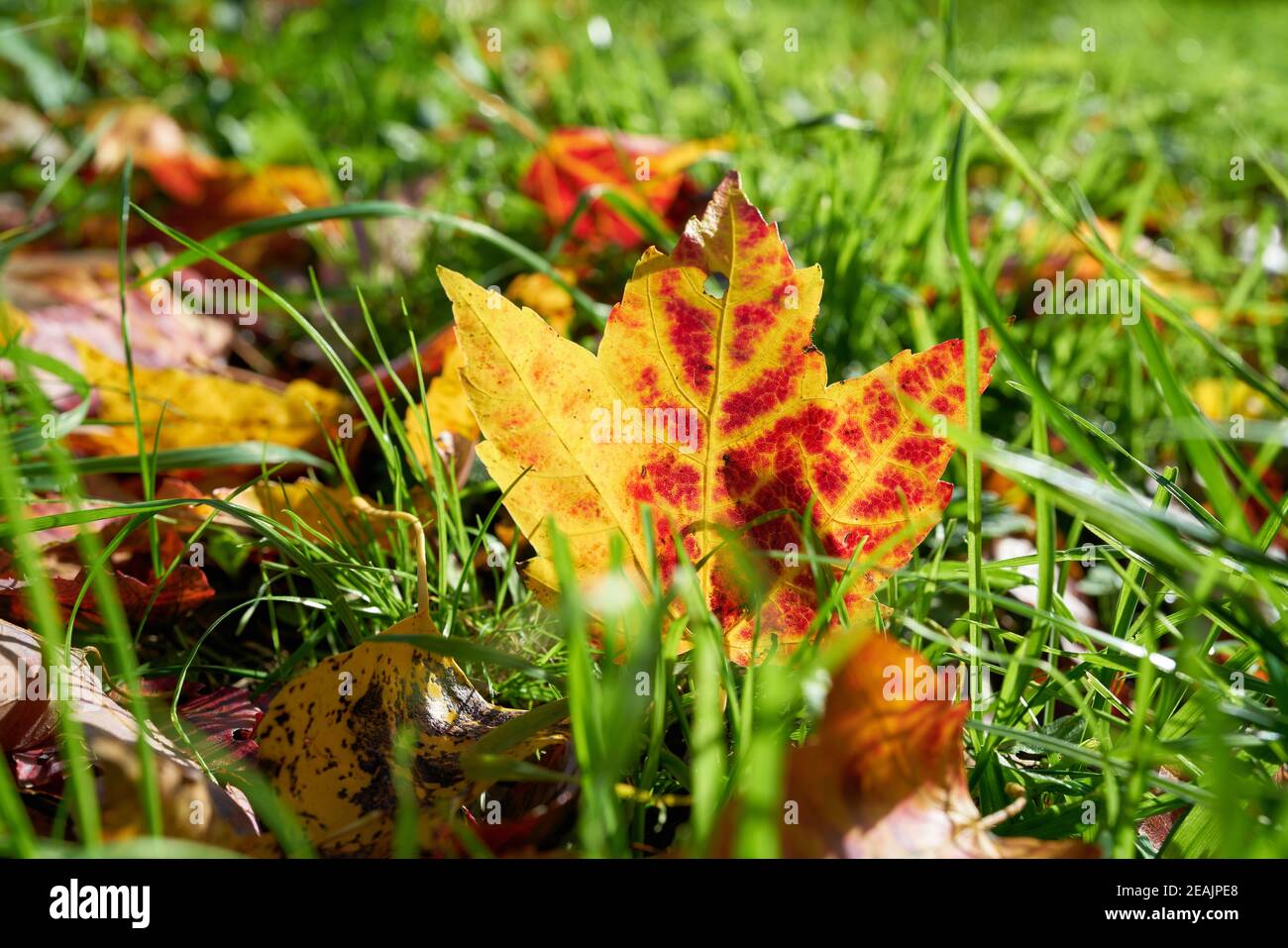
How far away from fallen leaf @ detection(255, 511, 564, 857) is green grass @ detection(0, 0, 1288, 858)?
0.22 feet

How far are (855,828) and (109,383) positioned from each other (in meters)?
1.03

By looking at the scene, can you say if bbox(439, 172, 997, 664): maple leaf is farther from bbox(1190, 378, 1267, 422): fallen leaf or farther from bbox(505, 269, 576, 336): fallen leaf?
bbox(1190, 378, 1267, 422): fallen leaf

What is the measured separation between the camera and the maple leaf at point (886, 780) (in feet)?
1.84

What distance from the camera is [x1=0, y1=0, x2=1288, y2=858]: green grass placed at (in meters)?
0.62

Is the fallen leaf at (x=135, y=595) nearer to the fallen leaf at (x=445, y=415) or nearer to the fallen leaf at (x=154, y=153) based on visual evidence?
the fallen leaf at (x=445, y=415)

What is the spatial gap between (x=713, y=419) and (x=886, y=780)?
0.92 feet

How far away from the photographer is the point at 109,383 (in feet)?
3.93

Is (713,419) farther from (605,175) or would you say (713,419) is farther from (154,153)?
(154,153)

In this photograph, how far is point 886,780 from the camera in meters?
0.59

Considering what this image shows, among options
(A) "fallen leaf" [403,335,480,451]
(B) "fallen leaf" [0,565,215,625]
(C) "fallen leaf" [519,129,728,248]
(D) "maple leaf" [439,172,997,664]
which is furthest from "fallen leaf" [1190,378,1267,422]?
(B) "fallen leaf" [0,565,215,625]

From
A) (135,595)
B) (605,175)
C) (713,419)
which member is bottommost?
(135,595)

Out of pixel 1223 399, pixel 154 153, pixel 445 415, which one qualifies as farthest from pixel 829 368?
pixel 154 153
